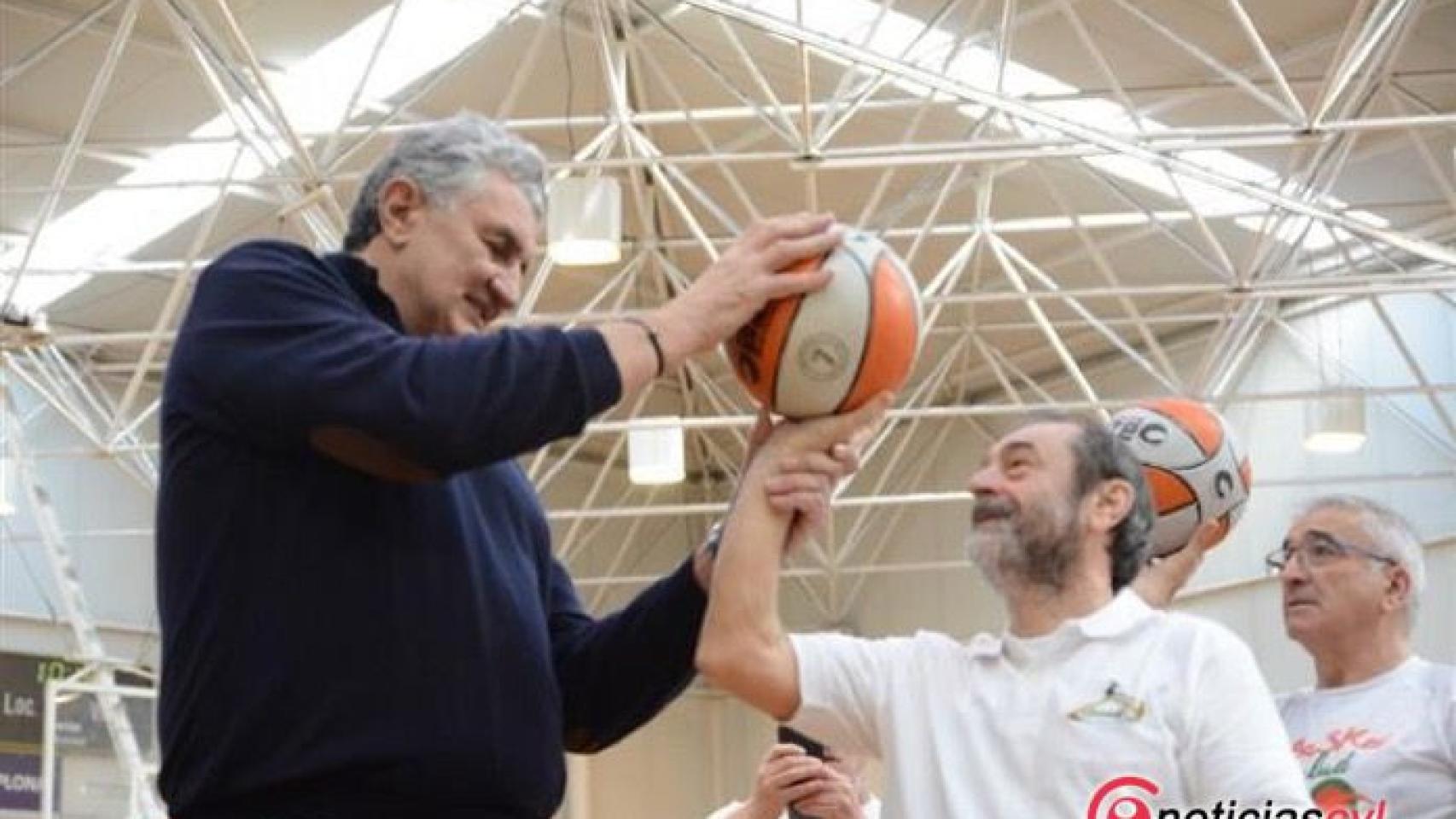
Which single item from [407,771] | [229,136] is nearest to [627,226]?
[229,136]

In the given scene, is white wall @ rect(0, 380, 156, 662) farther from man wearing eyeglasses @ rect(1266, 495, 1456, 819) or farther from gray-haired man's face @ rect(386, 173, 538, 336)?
gray-haired man's face @ rect(386, 173, 538, 336)

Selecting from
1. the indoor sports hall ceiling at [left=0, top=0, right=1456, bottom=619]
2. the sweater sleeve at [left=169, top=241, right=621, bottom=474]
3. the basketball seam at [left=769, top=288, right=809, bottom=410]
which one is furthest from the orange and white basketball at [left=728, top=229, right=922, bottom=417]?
the indoor sports hall ceiling at [left=0, top=0, right=1456, bottom=619]

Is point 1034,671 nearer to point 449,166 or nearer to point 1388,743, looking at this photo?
point 449,166

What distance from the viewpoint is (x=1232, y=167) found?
67.7ft

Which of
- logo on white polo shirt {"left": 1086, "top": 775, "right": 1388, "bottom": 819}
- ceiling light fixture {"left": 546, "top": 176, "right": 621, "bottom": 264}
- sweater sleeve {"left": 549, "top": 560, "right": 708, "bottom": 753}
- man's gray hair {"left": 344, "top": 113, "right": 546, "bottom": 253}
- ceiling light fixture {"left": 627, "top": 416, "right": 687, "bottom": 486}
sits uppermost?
ceiling light fixture {"left": 546, "top": 176, "right": 621, "bottom": 264}

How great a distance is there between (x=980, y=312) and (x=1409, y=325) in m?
4.55

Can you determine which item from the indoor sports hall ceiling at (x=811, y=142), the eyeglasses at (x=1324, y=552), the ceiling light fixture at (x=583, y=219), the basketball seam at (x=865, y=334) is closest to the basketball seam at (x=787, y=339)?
the basketball seam at (x=865, y=334)

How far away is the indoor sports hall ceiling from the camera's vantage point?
50.9 ft

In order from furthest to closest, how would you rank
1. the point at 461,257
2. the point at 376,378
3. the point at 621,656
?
the point at 621,656, the point at 461,257, the point at 376,378

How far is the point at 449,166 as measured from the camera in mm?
3730

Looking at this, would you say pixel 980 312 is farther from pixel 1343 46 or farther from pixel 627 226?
pixel 1343 46

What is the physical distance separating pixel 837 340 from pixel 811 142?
35.7ft

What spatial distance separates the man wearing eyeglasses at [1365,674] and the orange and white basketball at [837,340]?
7.01ft

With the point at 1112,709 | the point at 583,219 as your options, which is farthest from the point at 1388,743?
the point at 583,219
